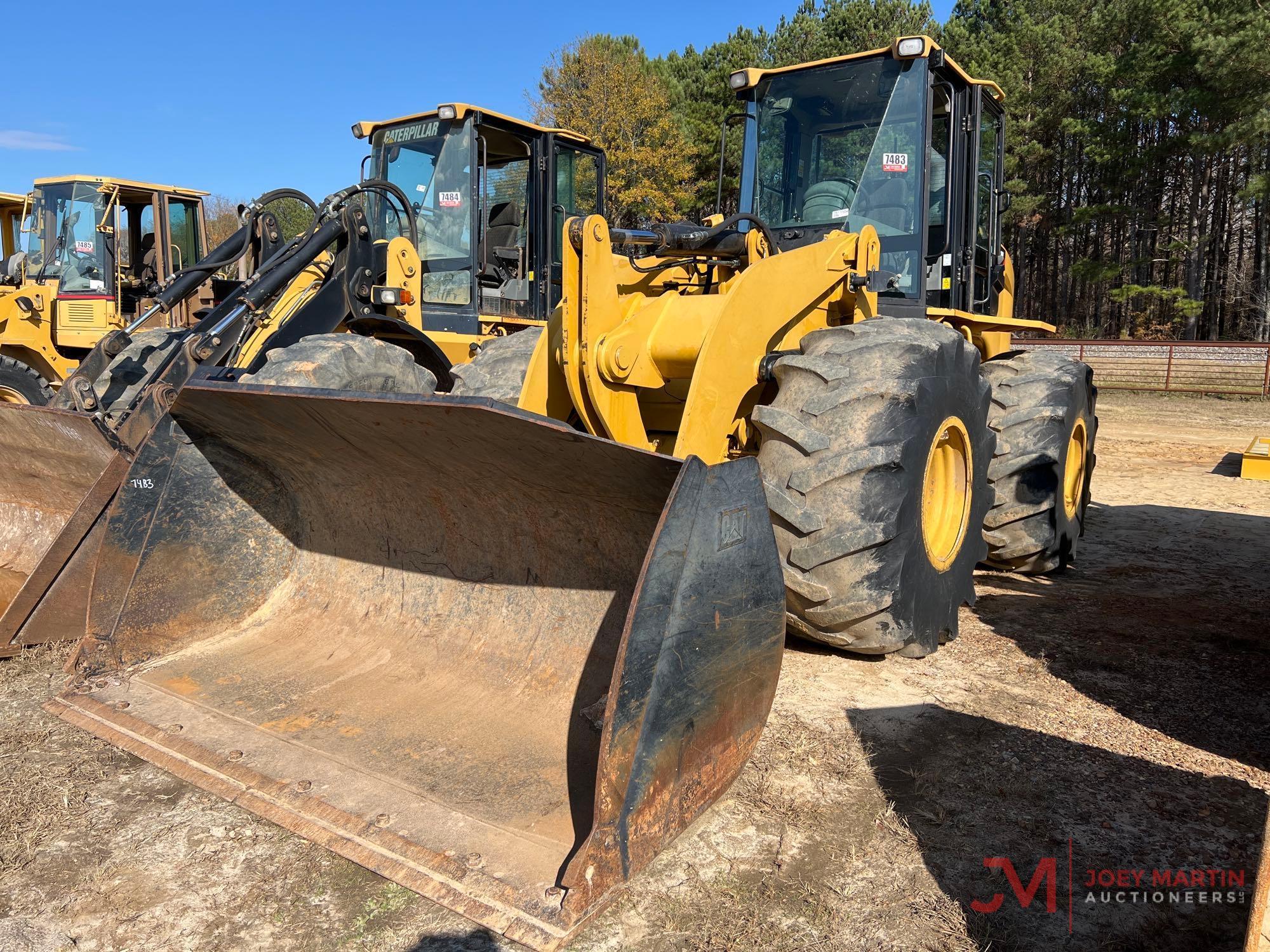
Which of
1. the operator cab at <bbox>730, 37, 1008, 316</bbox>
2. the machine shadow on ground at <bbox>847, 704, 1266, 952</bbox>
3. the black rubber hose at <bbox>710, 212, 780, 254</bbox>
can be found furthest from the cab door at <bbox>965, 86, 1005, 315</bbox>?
the machine shadow on ground at <bbox>847, 704, 1266, 952</bbox>

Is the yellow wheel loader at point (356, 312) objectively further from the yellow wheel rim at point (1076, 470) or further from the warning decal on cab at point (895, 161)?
the yellow wheel rim at point (1076, 470)

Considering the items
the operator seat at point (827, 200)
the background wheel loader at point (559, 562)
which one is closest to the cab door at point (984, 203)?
the background wheel loader at point (559, 562)

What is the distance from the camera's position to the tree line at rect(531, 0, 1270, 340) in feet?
79.4

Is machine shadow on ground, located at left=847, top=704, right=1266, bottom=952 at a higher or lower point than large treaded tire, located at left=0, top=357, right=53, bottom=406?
lower

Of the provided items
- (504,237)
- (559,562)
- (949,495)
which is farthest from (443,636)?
(504,237)

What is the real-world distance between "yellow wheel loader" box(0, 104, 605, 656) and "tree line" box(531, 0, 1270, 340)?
60.1 feet

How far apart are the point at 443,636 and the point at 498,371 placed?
1.85m

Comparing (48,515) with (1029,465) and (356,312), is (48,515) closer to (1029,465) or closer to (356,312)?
(356,312)

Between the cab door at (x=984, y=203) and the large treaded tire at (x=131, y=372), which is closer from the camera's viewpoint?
the large treaded tire at (x=131, y=372)

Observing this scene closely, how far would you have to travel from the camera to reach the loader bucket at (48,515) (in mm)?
3709

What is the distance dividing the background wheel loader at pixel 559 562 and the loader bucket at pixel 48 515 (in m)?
0.38

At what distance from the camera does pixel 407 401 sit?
272cm

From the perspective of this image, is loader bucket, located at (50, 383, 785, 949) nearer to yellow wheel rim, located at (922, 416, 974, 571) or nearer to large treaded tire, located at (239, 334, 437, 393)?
large treaded tire, located at (239, 334, 437, 393)

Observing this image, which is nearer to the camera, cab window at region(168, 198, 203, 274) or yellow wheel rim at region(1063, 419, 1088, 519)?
yellow wheel rim at region(1063, 419, 1088, 519)
